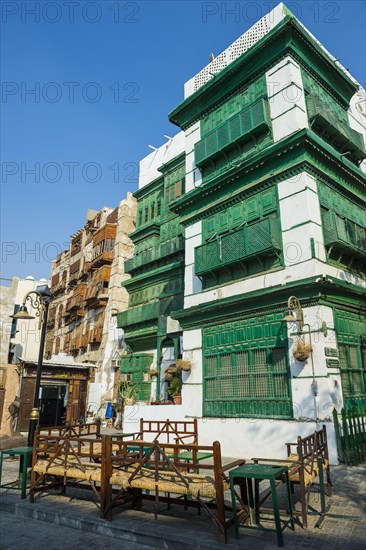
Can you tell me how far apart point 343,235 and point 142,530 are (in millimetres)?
10933

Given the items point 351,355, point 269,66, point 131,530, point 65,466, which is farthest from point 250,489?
point 269,66

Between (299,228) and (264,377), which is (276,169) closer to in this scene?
(299,228)

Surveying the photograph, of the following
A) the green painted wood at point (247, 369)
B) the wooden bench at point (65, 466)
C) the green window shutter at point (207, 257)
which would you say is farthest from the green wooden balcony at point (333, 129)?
the wooden bench at point (65, 466)

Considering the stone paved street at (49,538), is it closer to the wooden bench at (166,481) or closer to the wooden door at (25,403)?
the wooden bench at (166,481)

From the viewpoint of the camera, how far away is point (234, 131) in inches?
604

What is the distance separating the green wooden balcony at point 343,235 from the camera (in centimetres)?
1242

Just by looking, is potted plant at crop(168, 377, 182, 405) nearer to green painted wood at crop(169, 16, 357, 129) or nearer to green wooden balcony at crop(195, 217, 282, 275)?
green wooden balcony at crop(195, 217, 282, 275)

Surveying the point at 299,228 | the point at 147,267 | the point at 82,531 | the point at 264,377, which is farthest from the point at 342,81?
the point at 82,531

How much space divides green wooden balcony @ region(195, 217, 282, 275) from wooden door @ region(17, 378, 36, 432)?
513 inches

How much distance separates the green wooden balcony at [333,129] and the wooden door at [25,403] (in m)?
19.6

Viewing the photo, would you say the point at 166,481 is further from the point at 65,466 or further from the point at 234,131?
the point at 234,131

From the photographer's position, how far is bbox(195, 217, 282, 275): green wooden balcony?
12.8m

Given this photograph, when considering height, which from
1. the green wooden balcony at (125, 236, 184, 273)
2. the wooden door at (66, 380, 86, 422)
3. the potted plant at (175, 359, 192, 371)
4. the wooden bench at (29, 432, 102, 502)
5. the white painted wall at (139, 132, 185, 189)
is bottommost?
the wooden bench at (29, 432, 102, 502)

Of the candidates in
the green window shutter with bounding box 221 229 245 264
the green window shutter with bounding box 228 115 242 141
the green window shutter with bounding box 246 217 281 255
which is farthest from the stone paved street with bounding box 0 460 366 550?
the green window shutter with bounding box 228 115 242 141
